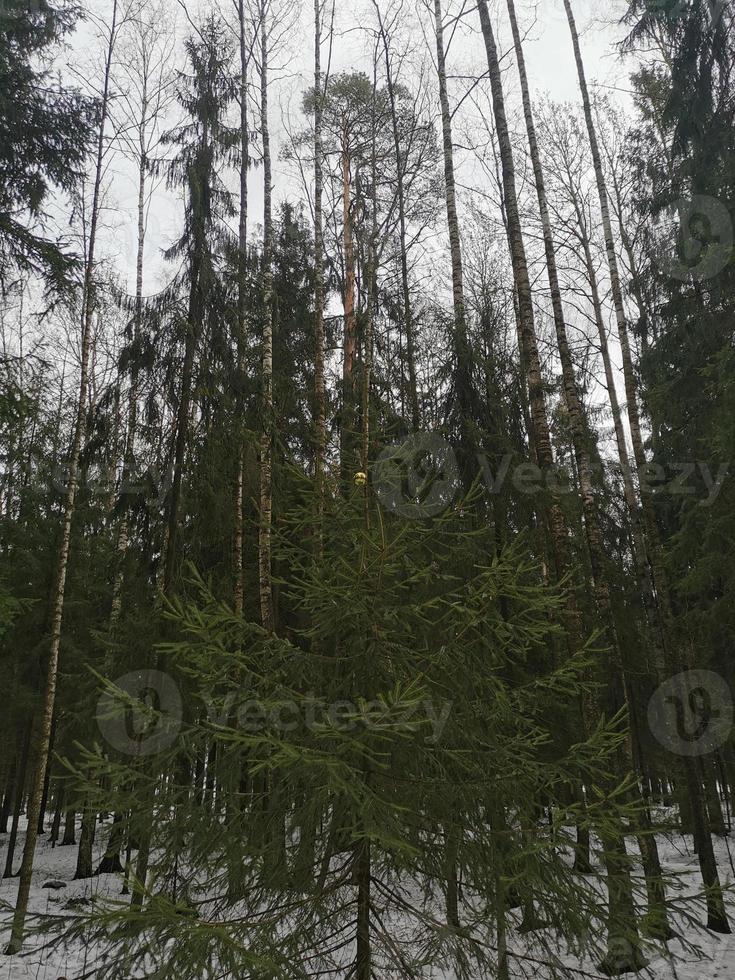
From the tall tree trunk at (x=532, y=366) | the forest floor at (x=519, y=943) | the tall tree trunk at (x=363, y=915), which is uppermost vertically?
the tall tree trunk at (x=532, y=366)

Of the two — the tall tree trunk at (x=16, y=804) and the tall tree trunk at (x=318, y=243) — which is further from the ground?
the tall tree trunk at (x=318, y=243)

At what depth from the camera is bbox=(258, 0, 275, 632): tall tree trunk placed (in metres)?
8.99

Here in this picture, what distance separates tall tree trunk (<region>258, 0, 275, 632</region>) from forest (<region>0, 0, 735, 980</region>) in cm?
8

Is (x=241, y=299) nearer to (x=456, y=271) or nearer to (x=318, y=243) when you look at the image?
(x=318, y=243)

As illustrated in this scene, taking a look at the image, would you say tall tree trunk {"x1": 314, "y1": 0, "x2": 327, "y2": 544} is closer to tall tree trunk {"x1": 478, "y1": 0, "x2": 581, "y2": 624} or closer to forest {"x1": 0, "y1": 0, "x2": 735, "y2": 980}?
forest {"x1": 0, "y1": 0, "x2": 735, "y2": 980}

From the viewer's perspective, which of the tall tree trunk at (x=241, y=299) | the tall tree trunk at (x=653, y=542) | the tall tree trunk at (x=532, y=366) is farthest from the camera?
the tall tree trunk at (x=241, y=299)

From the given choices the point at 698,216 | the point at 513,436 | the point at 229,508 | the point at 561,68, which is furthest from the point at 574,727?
the point at 561,68

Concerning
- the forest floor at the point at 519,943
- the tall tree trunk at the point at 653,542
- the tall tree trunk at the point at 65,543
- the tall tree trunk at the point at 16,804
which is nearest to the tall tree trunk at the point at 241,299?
the tall tree trunk at the point at 65,543

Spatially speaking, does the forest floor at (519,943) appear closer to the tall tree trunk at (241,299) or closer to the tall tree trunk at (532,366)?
the tall tree trunk at (532,366)

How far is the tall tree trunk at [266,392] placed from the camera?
8.99 meters

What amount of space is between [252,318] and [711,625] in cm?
956

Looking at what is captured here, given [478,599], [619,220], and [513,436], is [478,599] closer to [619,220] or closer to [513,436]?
[513,436]

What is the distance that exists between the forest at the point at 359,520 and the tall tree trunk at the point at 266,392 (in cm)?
8

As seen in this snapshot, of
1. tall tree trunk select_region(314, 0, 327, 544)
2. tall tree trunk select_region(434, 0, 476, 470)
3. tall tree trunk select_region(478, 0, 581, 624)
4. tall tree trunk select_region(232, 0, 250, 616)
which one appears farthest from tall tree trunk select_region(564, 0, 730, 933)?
tall tree trunk select_region(232, 0, 250, 616)
